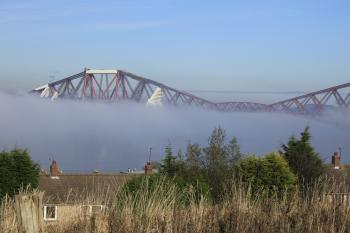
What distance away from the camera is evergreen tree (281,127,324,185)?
34406mm

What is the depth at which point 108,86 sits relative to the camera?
140 meters

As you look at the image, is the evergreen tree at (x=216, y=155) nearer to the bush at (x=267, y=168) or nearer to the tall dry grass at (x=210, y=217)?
the bush at (x=267, y=168)

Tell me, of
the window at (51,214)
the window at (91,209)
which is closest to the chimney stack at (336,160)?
the window at (51,214)

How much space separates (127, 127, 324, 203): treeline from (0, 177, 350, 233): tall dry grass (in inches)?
394

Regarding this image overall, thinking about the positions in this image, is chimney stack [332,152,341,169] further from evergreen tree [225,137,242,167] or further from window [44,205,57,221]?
window [44,205,57,221]

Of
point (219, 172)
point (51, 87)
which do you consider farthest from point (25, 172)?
point (51, 87)

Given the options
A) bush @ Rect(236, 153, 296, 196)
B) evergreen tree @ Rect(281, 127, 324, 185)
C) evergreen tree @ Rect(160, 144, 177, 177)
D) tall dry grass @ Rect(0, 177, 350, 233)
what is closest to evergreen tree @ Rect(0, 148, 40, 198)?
evergreen tree @ Rect(160, 144, 177, 177)

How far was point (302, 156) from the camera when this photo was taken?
36031 mm

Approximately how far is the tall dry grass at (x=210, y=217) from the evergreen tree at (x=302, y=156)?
26.1 m

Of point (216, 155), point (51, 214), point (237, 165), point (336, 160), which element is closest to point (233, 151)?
point (216, 155)

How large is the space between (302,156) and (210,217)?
29061 millimetres

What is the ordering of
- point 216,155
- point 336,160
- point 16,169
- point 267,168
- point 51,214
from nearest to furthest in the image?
point 51,214, point 267,168, point 16,169, point 216,155, point 336,160

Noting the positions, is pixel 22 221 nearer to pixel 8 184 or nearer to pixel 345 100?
pixel 8 184

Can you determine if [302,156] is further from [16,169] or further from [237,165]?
[16,169]
